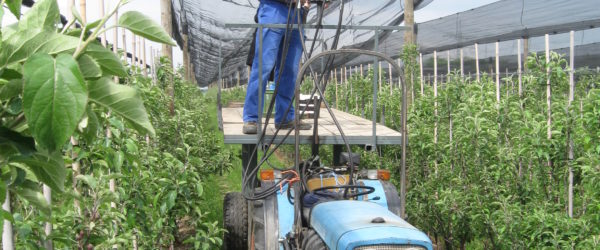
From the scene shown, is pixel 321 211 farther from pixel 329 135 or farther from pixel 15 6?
pixel 15 6

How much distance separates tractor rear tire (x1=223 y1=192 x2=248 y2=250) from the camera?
5164mm

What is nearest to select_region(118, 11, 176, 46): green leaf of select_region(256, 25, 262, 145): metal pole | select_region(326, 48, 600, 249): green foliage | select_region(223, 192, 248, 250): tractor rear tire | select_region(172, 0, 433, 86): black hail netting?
select_region(326, 48, 600, 249): green foliage

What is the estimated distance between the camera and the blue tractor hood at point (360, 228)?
272 centimetres

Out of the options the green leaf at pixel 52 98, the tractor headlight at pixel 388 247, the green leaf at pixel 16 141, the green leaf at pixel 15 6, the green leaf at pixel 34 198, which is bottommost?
the tractor headlight at pixel 388 247

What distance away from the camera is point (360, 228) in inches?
111

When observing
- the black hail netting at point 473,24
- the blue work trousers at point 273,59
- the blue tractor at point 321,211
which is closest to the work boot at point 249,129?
the blue work trousers at point 273,59

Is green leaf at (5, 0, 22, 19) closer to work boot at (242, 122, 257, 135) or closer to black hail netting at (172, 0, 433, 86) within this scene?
work boot at (242, 122, 257, 135)

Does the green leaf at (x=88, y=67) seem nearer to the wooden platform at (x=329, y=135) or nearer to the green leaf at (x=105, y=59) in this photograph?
the green leaf at (x=105, y=59)

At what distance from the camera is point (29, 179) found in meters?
1.13

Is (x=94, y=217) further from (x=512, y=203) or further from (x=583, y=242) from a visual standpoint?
(x=512, y=203)

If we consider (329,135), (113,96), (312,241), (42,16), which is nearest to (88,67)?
(113,96)

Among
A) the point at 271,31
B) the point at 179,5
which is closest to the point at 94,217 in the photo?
the point at 271,31

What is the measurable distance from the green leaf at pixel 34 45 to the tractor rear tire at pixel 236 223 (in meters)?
4.40

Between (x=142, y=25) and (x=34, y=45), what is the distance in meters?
0.14
